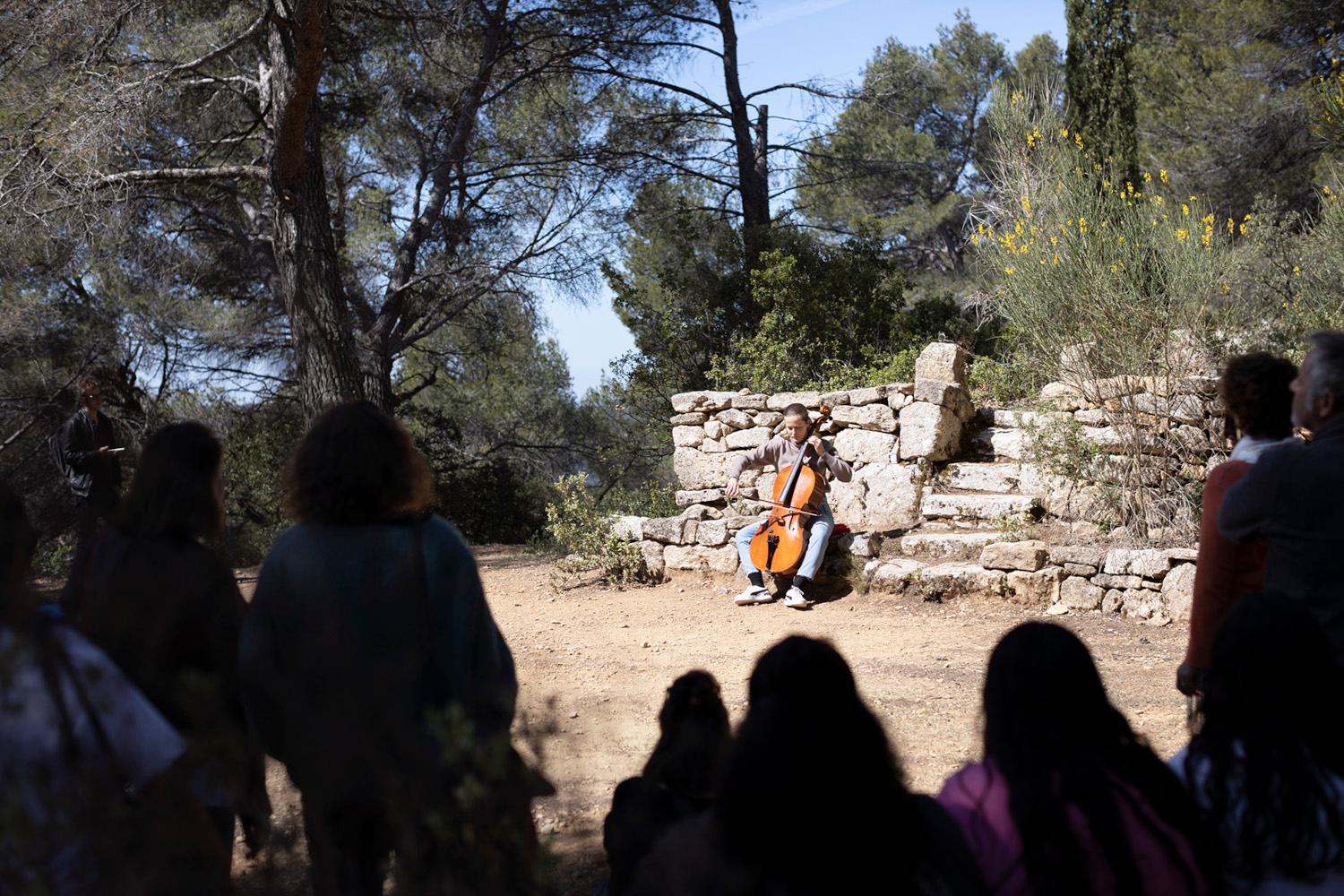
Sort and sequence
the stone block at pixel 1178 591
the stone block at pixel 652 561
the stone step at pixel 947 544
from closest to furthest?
the stone block at pixel 1178 591 < the stone step at pixel 947 544 < the stone block at pixel 652 561

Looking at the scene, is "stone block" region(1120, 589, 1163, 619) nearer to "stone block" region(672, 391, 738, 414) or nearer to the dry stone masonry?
the dry stone masonry

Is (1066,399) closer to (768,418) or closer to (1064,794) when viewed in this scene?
(768,418)

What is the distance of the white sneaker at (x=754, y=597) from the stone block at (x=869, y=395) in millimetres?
1770

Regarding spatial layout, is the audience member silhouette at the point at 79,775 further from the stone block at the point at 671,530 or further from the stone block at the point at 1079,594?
the stone block at the point at 671,530

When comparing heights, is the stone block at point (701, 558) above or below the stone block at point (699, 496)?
below

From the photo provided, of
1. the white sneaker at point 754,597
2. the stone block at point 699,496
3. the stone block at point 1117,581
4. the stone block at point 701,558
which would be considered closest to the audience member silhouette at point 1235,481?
the stone block at point 1117,581

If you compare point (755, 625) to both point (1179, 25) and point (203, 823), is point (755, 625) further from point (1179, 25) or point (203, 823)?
point (1179, 25)

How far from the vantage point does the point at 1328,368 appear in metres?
2.19

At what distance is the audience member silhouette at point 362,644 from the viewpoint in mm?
1699

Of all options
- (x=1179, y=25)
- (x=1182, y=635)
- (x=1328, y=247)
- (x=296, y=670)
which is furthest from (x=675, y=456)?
(x=1179, y=25)

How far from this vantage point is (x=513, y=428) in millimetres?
13961

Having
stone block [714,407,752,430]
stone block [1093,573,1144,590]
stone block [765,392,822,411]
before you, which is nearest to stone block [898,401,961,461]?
stone block [765,392,822,411]

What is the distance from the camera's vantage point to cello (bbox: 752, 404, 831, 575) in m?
6.57

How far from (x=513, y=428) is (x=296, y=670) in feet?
40.3
